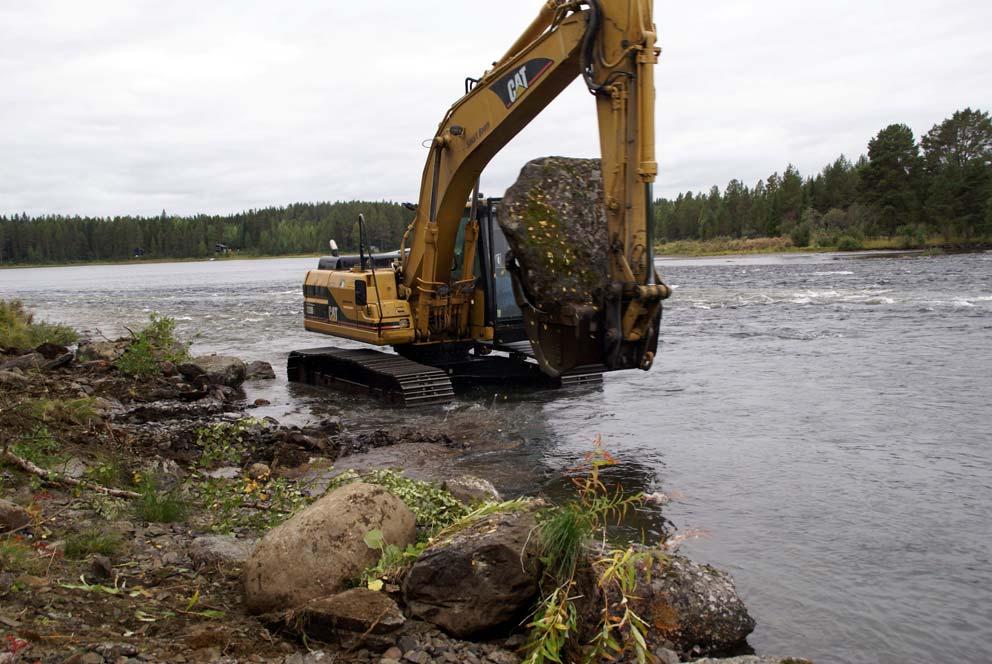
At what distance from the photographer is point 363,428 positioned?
10250mm

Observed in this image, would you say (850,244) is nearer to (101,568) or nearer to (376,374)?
(376,374)

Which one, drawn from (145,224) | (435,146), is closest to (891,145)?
(435,146)

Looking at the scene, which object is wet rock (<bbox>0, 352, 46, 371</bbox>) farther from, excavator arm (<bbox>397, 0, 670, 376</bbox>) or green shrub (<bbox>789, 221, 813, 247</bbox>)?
green shrub (<bbox>789, 221, 813, 247</bbox>)

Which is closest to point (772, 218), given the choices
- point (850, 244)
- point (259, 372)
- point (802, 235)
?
point (802, 235)

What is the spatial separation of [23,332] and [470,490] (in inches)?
504

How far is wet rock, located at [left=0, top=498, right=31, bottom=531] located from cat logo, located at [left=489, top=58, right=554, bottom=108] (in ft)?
19.6

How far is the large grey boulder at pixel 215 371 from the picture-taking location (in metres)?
12.9

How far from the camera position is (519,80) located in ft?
29.7

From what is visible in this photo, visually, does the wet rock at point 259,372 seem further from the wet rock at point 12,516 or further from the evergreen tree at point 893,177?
the evergreen tree at point 893,177

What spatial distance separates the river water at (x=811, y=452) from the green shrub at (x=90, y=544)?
3.39 meters

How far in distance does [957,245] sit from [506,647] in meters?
57.9

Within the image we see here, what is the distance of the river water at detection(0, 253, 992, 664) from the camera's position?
5.18 metres

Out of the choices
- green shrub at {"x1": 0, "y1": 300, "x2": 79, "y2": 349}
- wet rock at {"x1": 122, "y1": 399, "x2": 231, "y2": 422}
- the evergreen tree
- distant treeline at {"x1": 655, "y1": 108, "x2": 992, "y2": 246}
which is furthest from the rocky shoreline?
the evergreen tree

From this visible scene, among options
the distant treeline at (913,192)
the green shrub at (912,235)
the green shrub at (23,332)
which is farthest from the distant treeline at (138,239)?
the green shrub at (23,332)
